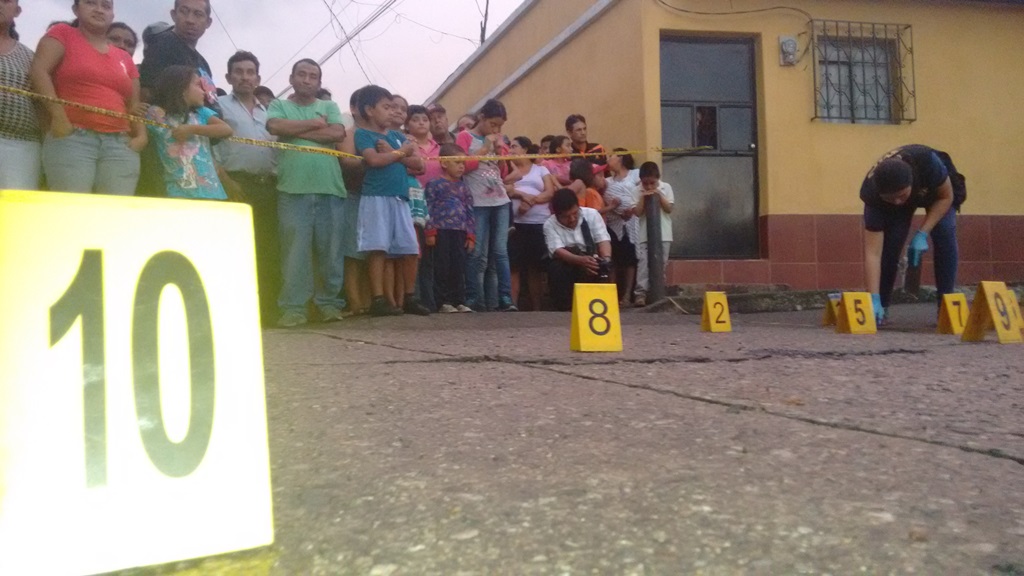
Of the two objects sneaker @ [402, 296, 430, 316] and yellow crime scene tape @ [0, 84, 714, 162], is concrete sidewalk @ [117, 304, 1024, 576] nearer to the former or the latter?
yellow crime scene tape @ [0, 84, 714, 162]

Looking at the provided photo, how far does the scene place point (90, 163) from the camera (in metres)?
4.34

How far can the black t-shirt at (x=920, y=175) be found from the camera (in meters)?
5.25

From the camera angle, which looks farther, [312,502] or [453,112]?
[453,112]

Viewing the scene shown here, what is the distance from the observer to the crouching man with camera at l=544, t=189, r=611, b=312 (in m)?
6.86

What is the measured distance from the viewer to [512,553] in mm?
1350

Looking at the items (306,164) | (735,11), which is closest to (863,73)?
(735,11)

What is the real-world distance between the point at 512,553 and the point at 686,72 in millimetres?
8830

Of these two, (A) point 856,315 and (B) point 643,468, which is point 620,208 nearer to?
(A) point 856,315

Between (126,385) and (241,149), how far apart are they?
14.6 feet

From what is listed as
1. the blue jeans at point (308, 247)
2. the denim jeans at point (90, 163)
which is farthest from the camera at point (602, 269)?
the denim jeans at point (90, 163)

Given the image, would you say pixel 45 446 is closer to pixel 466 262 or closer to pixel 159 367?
pixel 159 367

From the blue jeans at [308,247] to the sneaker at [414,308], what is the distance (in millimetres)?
523

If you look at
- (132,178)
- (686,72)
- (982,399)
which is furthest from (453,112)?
(982,399)

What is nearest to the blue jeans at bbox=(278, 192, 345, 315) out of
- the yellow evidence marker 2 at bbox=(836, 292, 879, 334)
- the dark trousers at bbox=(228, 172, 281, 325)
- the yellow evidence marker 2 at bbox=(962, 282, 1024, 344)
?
the dark trousers at bbox=(228, 172, 281, 325)
